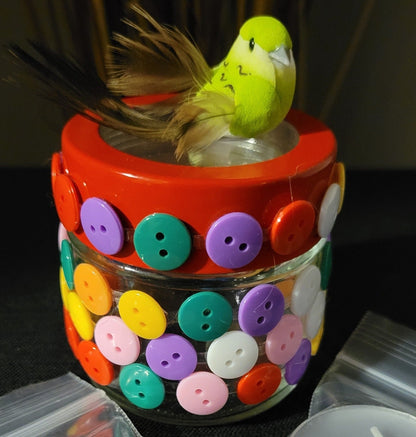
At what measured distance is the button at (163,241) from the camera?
16.2 inches

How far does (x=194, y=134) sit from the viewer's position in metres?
0.47

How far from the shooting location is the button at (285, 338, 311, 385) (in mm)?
518

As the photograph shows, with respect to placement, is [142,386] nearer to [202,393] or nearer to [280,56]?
[202,393]

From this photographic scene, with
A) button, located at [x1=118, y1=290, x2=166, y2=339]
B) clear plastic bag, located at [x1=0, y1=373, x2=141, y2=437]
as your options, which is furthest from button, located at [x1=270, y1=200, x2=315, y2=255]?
clear plastic bag, located at [x1=0, y1=373, x2=141, y2=437]

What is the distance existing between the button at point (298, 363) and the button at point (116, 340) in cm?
14

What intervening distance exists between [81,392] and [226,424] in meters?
Answer: 0.14

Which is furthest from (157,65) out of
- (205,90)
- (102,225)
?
(102,225)

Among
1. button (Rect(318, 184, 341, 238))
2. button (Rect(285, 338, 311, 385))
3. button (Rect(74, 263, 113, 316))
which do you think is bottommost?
button (Rect(285, 338, 311, 385))

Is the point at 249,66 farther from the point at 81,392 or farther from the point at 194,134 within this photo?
the point at 81,392

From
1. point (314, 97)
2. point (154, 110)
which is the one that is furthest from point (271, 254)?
point (314, 97)

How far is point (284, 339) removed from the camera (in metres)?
0.49

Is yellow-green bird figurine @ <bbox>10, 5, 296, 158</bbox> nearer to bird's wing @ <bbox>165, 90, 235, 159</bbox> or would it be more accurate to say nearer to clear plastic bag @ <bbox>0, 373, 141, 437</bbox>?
bird's wing @ <bbox>165, 90, 235, 159</bbox>

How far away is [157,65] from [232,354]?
0.86 feet

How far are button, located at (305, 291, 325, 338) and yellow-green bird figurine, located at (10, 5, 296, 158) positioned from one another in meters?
0.16
